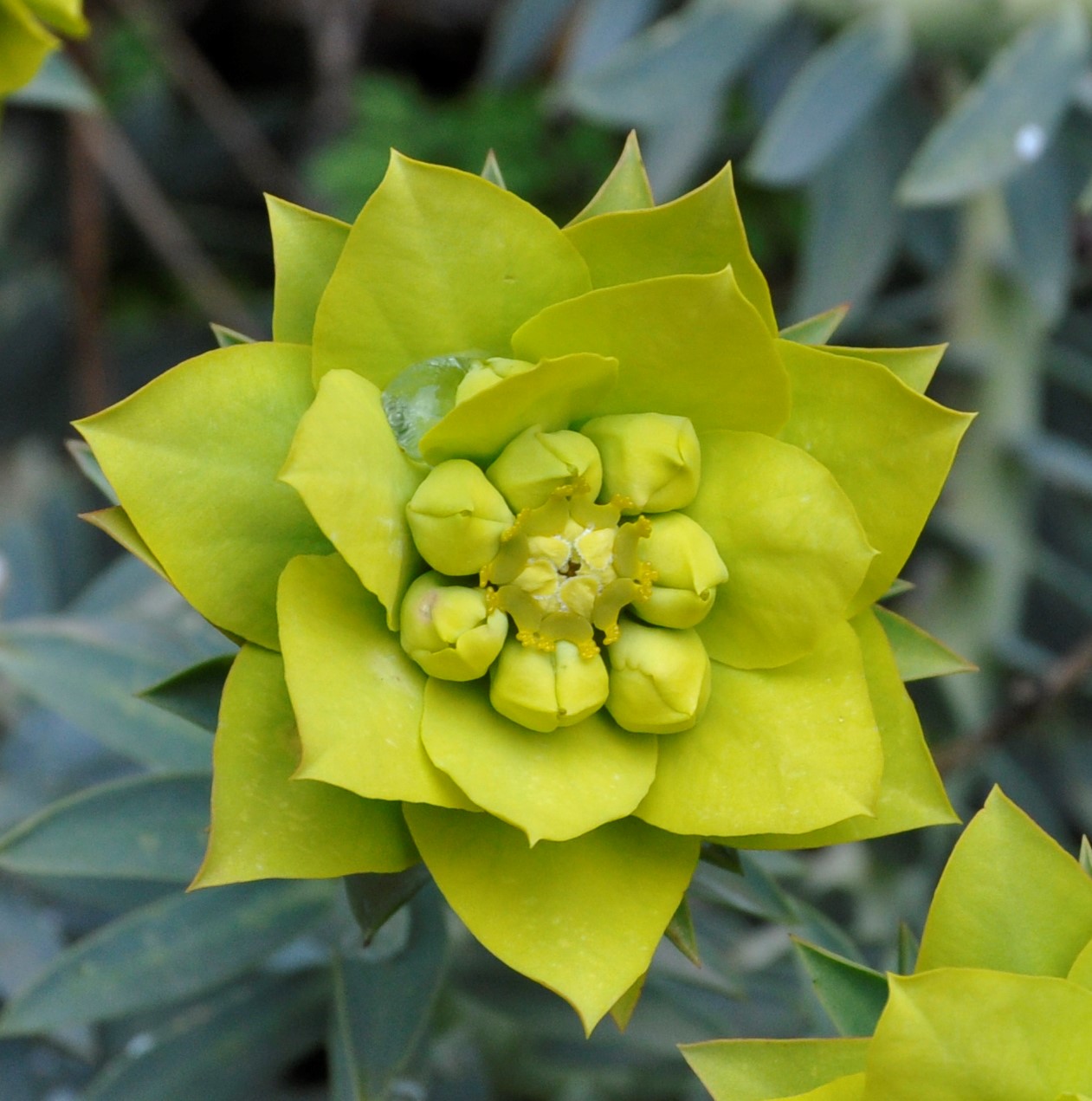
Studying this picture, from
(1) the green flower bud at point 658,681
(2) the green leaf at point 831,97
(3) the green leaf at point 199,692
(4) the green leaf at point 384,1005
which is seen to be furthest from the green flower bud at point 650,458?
(2) the green leaf at point 831,97

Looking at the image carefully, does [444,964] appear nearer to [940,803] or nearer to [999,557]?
[940,803]

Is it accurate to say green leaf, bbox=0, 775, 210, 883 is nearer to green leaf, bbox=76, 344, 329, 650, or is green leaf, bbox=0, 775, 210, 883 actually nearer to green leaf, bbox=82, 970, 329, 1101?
green leaf, bbox=82, 970, 329, 1101

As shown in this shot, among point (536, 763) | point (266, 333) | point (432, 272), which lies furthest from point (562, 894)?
point (266, 333)

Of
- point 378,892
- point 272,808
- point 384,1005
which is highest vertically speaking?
point 272,808

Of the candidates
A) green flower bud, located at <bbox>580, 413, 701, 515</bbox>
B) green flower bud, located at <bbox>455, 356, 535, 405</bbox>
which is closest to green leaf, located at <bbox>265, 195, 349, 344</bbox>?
green flower bud, located at <bbox>455, 356, 535, 405</bbox>

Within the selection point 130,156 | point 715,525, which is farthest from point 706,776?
point 130,156

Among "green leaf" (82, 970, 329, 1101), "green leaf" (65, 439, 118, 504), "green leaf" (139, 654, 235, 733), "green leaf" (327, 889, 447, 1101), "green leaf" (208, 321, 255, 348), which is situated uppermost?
"green leaf" (208, 321, 255, 348)

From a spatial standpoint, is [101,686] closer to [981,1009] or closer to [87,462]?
[87,462]
